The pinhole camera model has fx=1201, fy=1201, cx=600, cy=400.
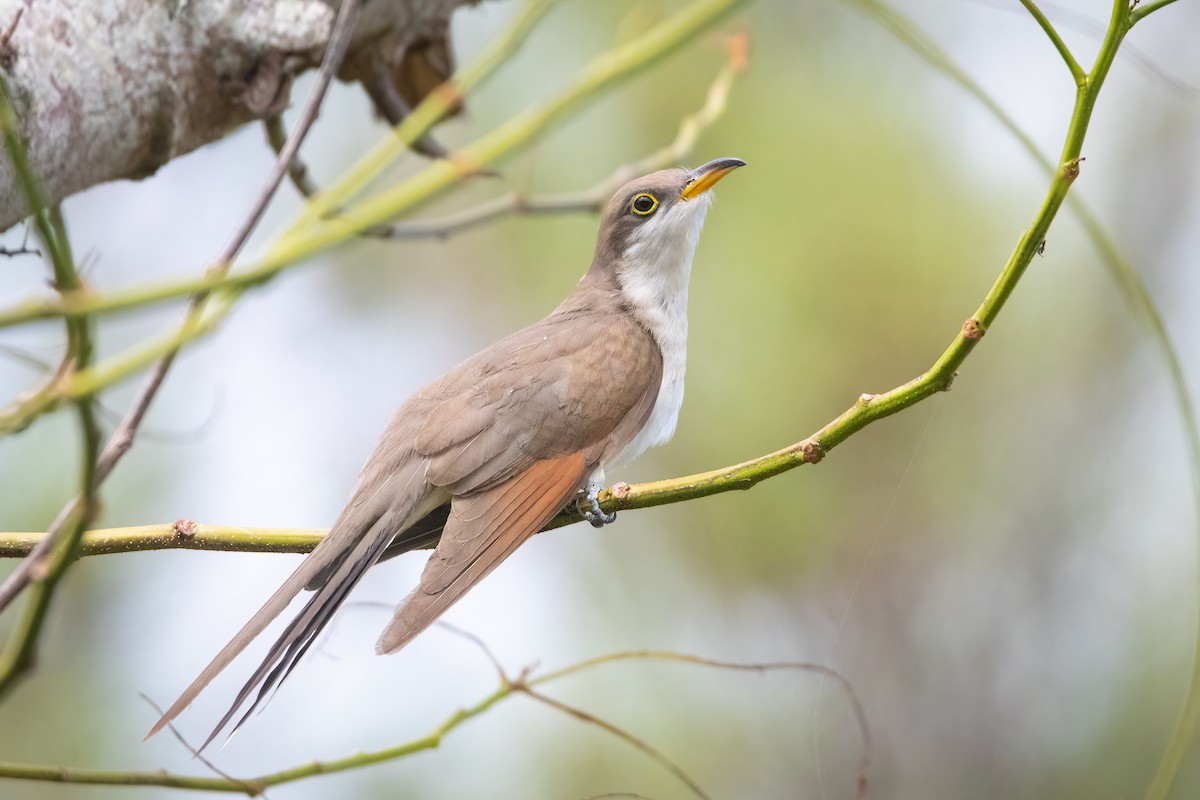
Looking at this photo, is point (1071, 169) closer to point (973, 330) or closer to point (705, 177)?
point (973, 330)

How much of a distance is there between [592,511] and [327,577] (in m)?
0.76

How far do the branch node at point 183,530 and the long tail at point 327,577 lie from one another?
20cm

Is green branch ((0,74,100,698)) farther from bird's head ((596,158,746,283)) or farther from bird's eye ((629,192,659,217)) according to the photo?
bird's eye ((629,192,659,217))

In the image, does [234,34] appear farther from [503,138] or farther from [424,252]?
[424,252]

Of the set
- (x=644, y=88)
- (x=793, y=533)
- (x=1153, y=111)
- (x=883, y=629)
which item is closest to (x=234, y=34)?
(x=644, y=88)

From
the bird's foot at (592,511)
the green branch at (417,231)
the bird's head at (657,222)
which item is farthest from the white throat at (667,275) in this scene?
the bird's foot at (592,511)

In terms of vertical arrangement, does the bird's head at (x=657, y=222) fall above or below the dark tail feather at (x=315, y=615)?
above

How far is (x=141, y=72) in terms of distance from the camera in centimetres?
304

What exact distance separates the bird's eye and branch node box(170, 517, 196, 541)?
227cm

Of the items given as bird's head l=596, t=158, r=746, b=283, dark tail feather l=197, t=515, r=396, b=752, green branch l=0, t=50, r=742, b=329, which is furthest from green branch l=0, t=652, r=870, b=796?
bird's head l=596, t=158, r=746, b=283

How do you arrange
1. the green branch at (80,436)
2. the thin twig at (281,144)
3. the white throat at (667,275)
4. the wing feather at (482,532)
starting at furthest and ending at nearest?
the white throat at (667,275)
the thin twig at (281,144)
the wing feather at (482,532)
the green branch at (80,436)

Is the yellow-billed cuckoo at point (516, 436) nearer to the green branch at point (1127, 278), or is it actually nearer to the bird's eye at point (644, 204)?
the bird's eye at point (644, 204)

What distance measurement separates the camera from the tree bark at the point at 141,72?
268 cm

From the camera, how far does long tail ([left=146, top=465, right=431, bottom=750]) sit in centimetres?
208
